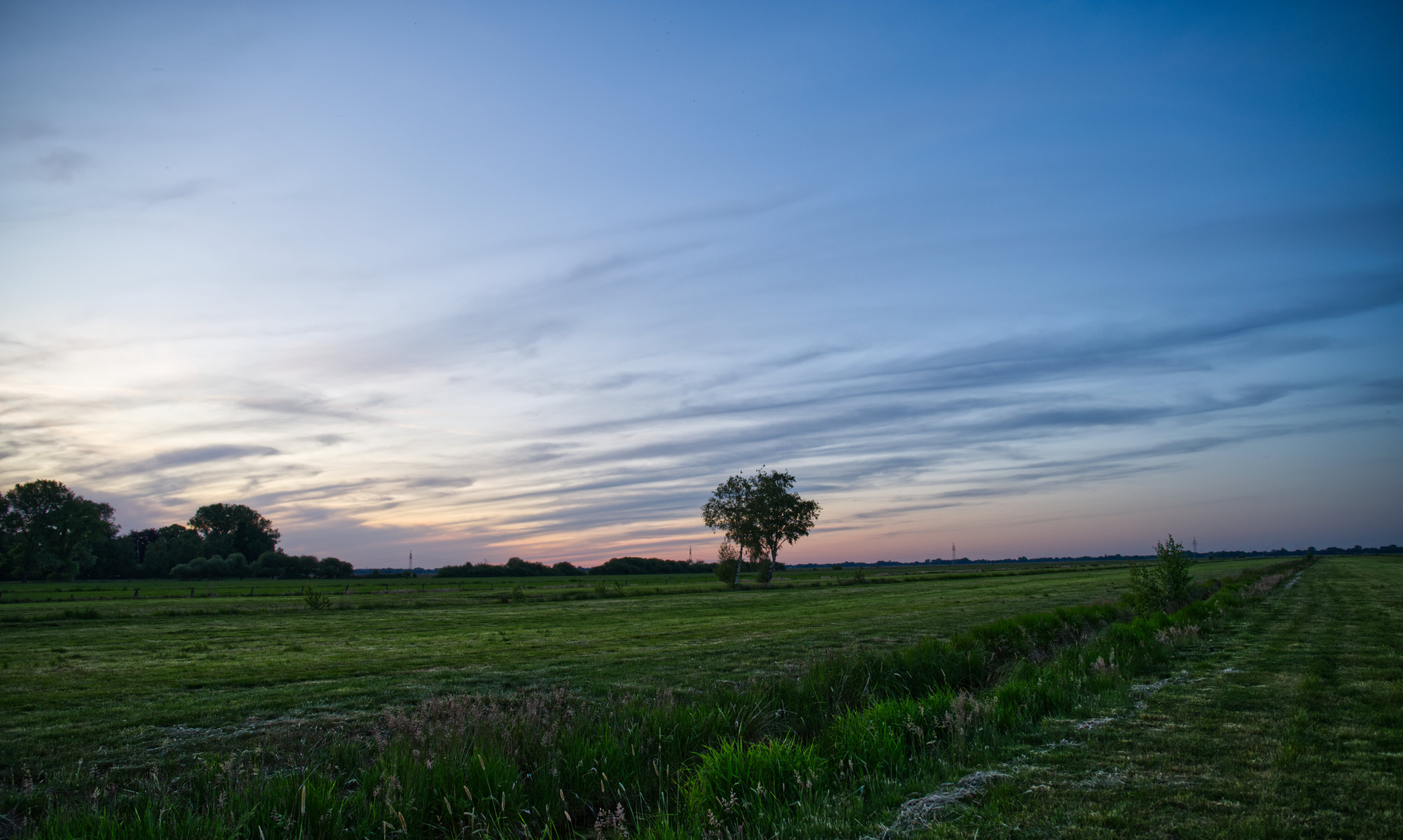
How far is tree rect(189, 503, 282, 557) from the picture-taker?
488 ft

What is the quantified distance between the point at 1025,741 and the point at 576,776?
17.8ft

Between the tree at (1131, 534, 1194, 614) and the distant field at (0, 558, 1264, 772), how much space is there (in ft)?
19.4

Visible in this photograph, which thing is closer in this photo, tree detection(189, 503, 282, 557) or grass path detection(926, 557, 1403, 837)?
grass path detection(926, 557, 1403, 837)

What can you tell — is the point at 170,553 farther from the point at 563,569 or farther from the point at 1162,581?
the point at 1162,581

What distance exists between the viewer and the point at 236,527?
496 feet

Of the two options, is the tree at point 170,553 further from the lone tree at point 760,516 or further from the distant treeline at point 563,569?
the lone tree at point 760,516

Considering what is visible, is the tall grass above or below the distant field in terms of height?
above

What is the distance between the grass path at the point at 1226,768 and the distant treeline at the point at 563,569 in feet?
407

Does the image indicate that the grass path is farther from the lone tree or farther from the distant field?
the lone tree

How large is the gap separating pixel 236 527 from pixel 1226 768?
602 ft

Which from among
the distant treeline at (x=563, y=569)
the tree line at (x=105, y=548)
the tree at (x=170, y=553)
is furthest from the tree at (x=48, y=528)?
the distant treeline at (x=563, y=569)

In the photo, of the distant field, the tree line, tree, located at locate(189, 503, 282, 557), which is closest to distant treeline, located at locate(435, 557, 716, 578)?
the tree line

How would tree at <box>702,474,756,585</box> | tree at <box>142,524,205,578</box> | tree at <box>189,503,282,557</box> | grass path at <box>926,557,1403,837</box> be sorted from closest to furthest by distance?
grass path at <box>926,557,1403,837</box>
tree at <box>702,474,756,585</box>
tree at <box>142,524,205,578</box>
tree at <box>189,503,282,557</box>

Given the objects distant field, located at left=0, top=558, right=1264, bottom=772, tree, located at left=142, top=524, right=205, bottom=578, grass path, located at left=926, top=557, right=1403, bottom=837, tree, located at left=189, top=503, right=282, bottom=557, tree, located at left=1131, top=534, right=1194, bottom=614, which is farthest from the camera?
tree, located at left=189, top=503, right=282, bottom=557
